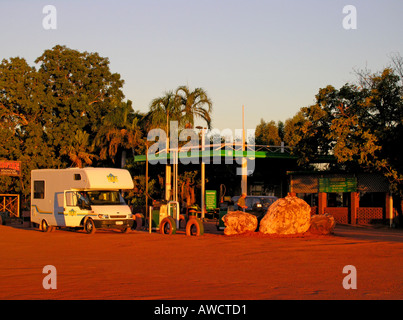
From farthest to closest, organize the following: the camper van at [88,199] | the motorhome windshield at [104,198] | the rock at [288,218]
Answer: the motorhome windshield at [104,198] → the camper van at [88,199] → the rock at [288,218]

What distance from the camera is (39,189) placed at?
2994 centimetres

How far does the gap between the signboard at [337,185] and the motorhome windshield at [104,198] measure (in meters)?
14.4

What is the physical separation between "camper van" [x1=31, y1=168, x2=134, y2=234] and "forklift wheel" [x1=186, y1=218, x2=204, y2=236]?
323cm

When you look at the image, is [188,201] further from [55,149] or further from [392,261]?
[392,261]

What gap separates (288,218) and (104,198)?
28.6 feet

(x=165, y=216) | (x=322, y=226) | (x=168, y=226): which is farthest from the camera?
(x=165, y=216)

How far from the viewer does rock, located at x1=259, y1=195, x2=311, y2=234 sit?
23984 millimetres

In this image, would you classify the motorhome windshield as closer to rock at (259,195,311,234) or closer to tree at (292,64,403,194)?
rock at (259,195,311,234)

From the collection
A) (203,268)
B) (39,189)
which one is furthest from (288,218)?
(39,189)

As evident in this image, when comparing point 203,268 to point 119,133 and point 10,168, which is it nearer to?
point 10,168

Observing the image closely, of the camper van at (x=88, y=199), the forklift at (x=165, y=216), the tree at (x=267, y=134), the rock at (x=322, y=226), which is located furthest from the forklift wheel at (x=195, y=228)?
the tree at (x=267, y=134)

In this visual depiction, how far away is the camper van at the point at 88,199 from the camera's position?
27172 mm

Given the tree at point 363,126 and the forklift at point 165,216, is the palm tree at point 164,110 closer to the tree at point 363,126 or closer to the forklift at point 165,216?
the tree at point 363,126
